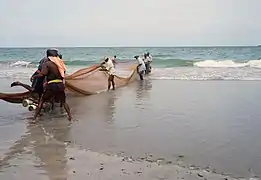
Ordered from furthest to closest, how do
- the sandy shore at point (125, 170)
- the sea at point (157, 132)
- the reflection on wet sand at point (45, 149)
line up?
the sea at point (157, 132), the reflection on wet sand at point (45, 149), the sandy shore at point (125, 170)

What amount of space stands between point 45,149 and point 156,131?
7.20ft

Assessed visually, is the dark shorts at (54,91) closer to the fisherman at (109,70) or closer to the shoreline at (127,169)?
the shoreline at (127,169)

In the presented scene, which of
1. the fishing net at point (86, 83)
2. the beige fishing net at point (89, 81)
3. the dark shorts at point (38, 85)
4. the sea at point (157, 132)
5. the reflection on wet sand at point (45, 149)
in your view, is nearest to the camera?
the reflection on wet sand at point (45, 149)

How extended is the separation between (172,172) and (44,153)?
6.62 ft

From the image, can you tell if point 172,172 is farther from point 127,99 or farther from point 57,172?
point 127,99

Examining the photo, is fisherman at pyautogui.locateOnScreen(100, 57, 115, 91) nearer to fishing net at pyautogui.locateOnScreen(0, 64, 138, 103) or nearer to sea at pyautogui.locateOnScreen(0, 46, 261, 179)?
fishing net at pyautogui.locateOnScreen(0, 64, 138, 103)

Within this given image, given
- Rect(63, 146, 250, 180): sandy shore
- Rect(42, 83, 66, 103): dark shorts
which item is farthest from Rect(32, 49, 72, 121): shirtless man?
Rect(63, 146, 250, 180): sandy shore

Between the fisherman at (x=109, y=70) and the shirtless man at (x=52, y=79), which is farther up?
the shirtless man at (x=52, y=79)

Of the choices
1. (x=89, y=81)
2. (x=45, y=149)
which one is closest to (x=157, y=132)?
(x=45, y=149)

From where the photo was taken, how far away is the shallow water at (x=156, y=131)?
215 inches

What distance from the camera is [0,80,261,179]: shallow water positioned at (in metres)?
5.46

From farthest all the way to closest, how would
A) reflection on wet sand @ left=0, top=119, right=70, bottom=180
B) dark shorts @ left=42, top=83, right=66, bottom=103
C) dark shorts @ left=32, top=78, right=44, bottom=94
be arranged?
dark shorts @ left=32, top=78, right=44, bottom=94 → dark shorts @ left=42, top=83, right=66, bottom=103 → reflection on wet sand @ left=0, top=119, right=70, bottom=180

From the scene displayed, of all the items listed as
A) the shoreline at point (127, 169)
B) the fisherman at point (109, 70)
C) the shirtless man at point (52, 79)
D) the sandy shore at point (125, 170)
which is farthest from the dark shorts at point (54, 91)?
the fisherman at point (109, 70)

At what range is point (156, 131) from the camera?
720 cm
